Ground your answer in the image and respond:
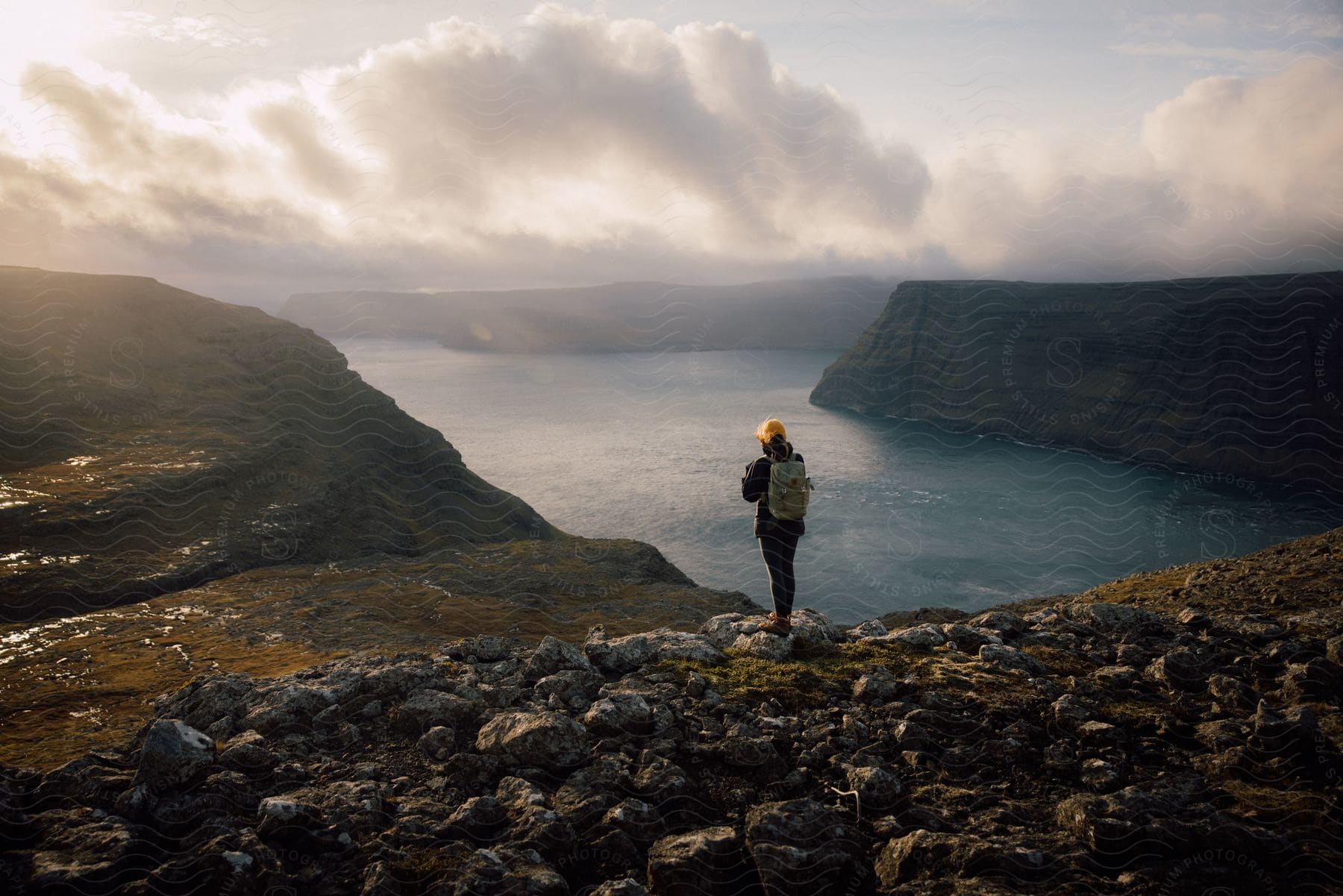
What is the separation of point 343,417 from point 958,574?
8329 cm

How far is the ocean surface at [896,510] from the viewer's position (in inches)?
3374

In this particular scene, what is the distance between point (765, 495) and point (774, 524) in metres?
0.66

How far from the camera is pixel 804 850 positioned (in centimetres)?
572

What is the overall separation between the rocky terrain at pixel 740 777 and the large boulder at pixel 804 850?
0.08 feet

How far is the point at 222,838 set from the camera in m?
5.65

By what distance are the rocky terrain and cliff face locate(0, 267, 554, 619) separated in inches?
1321

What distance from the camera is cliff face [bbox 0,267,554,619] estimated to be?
35.9 metres

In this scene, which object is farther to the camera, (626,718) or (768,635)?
(768,635)

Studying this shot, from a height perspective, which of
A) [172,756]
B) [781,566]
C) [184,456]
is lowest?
[184,456]

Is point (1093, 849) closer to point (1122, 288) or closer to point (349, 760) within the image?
point (349, 760)

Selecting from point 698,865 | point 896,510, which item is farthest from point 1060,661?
point 896,510

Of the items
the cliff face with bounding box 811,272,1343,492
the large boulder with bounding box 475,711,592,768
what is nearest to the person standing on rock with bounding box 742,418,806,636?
the large boulder with bounding box 475,711,592,768

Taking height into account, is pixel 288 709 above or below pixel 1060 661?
below

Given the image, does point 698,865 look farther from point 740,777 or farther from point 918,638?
point 918,638
